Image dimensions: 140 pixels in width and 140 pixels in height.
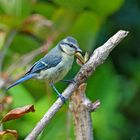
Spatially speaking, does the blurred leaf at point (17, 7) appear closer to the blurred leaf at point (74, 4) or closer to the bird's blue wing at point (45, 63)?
the blurred leaf at point (74, 4)

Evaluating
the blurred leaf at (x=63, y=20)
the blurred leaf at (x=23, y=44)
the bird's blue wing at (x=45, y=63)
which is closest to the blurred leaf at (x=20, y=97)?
the blurred leaf at (x=23, y=44)

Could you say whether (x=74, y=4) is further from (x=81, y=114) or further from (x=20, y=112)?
(x=20, y=112)

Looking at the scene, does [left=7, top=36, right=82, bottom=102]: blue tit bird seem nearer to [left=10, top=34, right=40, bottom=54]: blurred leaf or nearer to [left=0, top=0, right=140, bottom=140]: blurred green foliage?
[left=0, top=0, right=140, bottom=140]: blurred green foliage

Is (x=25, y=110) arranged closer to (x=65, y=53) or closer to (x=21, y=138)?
(x=65, y=53)

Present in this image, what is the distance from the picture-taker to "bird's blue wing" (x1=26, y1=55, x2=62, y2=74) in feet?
6.63

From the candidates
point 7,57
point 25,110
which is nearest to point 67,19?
point 7,57

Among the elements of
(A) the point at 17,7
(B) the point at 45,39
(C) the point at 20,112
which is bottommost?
(C) the point at 20,112

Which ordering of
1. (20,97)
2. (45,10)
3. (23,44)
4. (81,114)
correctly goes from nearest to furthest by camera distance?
(81,114), (20,97), (23,44), (45,10)

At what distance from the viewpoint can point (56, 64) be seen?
2.08m

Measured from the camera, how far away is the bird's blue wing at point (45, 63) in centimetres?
202

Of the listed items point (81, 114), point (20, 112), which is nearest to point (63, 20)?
point (81, 114)

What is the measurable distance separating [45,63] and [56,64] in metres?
0.05

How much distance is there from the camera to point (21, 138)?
2561 mm

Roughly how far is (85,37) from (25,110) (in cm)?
119
